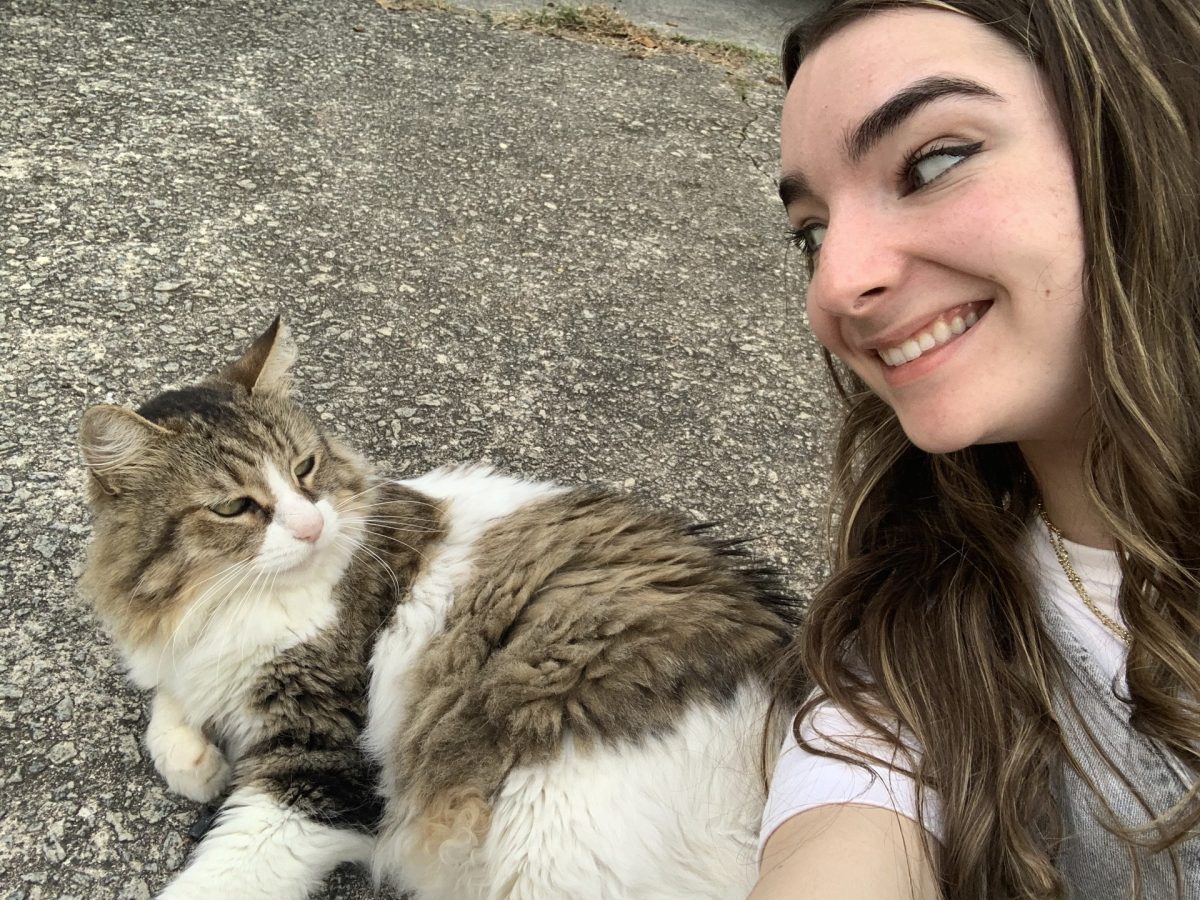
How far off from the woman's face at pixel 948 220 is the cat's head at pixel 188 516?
1360 mm

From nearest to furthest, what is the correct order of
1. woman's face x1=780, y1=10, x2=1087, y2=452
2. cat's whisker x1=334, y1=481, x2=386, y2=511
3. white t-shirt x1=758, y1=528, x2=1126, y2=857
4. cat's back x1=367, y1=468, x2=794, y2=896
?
woman's face x1=780, y1=10, x2=1087, y2=452 < white t-shirt x1=758, y1=528, x2=1126, y2=857 < cat's back x1=367, y1=468, x2=794, y2=896 < cat's whisker x1=334, y1=481, x2=386, y2=511

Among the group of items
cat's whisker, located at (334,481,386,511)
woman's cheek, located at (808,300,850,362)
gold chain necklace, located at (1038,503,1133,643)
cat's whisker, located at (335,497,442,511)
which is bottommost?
cat's whisker, located at (335,497,442,511)

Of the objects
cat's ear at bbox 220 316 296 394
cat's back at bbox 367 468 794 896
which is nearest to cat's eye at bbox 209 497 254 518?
cat's ear at bbox 220 316 296 394

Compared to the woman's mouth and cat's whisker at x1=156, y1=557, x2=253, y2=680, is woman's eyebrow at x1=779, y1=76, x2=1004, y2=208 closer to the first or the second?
the woman's mouth

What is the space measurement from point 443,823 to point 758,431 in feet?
6.42

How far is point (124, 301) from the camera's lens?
311cm

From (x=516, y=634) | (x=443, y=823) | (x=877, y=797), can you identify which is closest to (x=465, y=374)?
(x=516, y=634)

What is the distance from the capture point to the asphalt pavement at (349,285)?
2117mm

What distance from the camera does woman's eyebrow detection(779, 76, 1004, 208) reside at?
1.11m

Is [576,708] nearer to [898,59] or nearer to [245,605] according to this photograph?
[245,605]

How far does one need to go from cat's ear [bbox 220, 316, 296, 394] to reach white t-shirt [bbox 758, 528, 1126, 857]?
63.1 inches

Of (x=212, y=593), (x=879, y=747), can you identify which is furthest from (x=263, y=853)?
(x=879, y=747)

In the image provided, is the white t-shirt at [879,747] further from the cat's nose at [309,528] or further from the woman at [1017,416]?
the cat's nose at [309,528]

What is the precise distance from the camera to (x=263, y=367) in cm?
218
